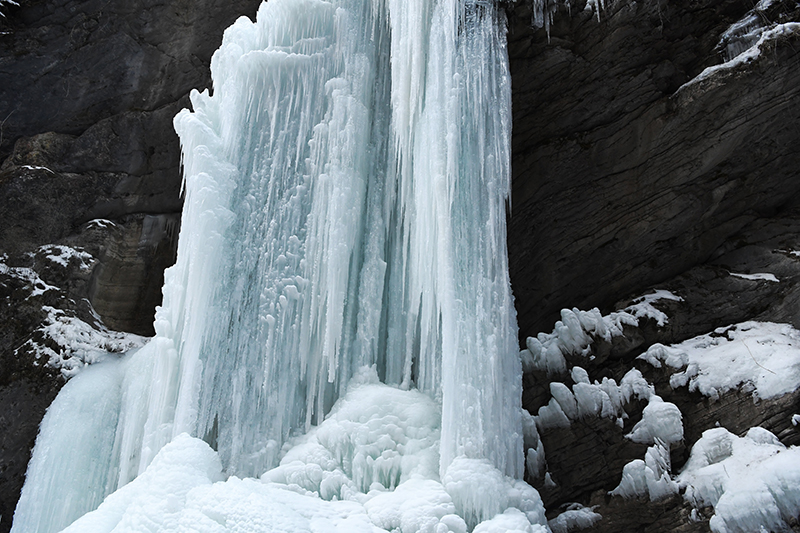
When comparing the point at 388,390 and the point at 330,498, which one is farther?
the point at 388,390

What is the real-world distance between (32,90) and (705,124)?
955 cm

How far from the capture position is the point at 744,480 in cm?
519

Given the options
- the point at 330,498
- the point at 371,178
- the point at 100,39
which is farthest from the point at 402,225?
the point at 100,39

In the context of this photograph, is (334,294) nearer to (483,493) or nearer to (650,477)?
(483,493)

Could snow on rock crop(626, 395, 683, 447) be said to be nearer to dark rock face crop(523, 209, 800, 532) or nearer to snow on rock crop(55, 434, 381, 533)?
dark rock face crop(523, 209, 800, 532)

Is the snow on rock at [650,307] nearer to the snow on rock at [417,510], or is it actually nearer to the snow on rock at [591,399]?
the snow on rock at [591,399]

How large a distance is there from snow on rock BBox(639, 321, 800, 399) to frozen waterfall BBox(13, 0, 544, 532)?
2053 millimetres

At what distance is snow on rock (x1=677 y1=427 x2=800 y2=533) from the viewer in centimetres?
493

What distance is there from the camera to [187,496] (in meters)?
4.80

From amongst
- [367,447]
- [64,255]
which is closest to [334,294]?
[367,447]

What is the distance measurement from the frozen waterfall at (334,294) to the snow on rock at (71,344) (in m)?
0.68

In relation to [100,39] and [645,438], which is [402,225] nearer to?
[645,438]

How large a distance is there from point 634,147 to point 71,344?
25.4 feet

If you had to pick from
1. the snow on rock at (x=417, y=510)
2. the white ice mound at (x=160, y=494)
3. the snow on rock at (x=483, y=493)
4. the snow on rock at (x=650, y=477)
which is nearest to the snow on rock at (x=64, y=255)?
the white ice mound at (x=160, y=494)
